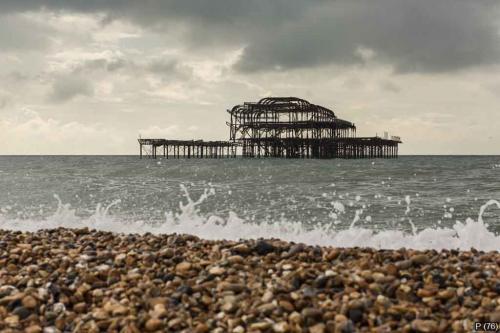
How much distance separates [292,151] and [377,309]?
234 ft

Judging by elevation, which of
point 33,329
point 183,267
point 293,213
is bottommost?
point 293,213

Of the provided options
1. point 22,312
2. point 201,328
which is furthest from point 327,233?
point 22,312

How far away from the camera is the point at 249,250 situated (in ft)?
18.5

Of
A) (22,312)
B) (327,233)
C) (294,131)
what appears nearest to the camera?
(22,312)

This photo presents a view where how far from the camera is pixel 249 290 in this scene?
4477 millimetres

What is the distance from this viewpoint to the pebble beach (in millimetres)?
3955

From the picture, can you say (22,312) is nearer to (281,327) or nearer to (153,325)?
(153,325)

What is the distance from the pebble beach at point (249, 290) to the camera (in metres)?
3.96

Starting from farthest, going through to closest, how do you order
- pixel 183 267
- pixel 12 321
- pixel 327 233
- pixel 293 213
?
1. pixel 293 213
2. pixel 327 233
3. pixel 183 267
4. pixel 12 321

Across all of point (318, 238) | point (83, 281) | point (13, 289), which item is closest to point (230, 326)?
point (83, 281)

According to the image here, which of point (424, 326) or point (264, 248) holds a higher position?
point (264, 248)

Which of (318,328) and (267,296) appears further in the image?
(267,296)

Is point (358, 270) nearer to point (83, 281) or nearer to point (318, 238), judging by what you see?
point (83, 281)

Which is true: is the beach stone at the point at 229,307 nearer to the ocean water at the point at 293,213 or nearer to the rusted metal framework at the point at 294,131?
the ocean water at the point at 293,213
